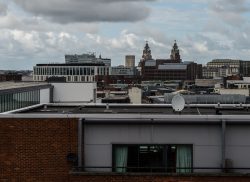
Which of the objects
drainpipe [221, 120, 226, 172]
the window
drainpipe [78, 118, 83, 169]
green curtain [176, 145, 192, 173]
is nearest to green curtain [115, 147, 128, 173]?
the window

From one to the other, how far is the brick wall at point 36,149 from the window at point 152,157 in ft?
5.35

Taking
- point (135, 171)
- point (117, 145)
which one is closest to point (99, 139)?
point (117, 145)

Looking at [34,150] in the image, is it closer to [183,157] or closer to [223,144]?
[183,157]

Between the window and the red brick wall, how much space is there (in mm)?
1667

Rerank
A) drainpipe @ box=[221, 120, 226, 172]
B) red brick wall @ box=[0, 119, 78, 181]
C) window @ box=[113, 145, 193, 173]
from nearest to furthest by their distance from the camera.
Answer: drainpipe @ box=[221, 120, 226, 172], red brick wall @ box=[0, 119, 78, 181], window @ box=[113, 145, 193, 173]

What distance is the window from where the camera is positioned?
16.4m

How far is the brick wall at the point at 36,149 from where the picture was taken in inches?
628

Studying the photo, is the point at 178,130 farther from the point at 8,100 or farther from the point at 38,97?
the point at 38,97

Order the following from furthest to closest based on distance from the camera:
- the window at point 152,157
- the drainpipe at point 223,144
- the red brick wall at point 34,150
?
the window at point 152,157 < the red brick wall at point 34,150 < the drainpipe at point 223,144

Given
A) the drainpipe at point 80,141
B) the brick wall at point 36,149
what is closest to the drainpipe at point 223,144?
the drainpipe at point 80,141

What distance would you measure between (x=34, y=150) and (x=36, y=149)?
0.08 m

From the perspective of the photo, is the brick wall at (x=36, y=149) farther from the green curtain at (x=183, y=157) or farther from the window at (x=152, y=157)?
the green curtain at (x=183, y=157)

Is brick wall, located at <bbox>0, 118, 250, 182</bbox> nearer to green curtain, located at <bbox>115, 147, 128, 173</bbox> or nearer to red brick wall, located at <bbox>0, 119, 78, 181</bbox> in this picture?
red brick wall, located at <bbox>0, 119, 78, 181</bbox>

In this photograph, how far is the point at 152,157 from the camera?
16438mm
